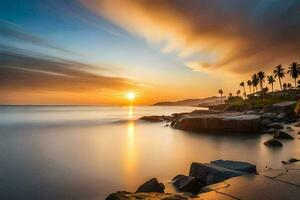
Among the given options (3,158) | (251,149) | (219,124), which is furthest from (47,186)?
(219,124)

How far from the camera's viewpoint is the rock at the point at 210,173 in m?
10.5

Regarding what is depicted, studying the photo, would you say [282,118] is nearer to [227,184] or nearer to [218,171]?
[218,171]

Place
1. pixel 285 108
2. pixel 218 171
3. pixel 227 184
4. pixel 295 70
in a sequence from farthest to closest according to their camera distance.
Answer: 1. pixel 295 70
2. pixel 285 108
3. pixel 218 171
4. pixel 227 184

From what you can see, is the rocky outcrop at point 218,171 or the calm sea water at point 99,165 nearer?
the rocky outcrop at point 218,171

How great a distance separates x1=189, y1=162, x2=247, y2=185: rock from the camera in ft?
34.5

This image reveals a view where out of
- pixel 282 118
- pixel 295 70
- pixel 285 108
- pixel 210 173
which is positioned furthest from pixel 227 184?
pixel 295 70

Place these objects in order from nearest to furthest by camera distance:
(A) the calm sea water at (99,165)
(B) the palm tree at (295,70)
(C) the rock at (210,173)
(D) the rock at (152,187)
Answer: (C) the rock at (210,173) < (D) the rock at (152,187) < (A) the calm sea water at (99,165) < (B) the palm tree at (295,70)

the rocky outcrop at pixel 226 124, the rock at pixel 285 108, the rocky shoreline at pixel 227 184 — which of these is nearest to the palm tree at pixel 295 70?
the rock at pixel 285 108

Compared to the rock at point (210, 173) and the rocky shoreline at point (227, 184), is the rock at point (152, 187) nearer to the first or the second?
the rocky shoreline at point (227, 184)


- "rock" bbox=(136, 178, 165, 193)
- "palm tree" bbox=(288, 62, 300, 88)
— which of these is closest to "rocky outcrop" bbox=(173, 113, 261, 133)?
"rock" bbox=(136, 178, 165, 193)

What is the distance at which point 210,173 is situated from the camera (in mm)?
11148

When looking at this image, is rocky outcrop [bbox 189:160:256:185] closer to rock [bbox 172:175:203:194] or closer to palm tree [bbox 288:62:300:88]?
rock [bbox 172:175:203:194]

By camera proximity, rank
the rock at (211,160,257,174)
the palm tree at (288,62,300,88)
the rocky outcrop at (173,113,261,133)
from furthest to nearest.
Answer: the palm tree at (288,62,300,88)
the rocky outcrop at (173,113,261,133)
the rock at (211,160,257,174)

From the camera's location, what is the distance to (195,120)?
1714 inches
